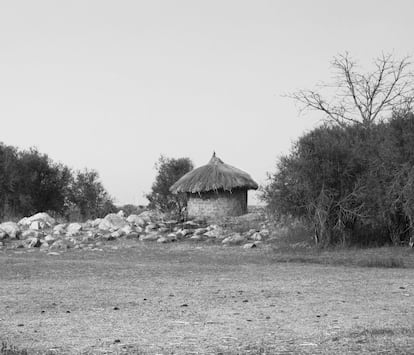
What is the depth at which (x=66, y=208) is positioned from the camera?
40594mm

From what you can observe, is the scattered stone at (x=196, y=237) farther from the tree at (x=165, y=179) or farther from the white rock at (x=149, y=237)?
the tree at (x=165, y=179)

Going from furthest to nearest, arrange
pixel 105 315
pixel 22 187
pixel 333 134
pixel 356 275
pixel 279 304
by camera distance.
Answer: pixel 22 187
pixel 333 134
pixel 356 275
pixel 279 304
pixel 105 315

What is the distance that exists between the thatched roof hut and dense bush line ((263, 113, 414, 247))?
9.75 meters

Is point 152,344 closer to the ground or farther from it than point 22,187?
closer to the ground

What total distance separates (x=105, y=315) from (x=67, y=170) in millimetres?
32286

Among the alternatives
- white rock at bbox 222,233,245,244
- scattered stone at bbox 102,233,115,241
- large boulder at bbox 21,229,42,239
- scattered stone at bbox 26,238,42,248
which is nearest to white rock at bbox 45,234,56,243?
scattered stone at bbox 26,238,42,248

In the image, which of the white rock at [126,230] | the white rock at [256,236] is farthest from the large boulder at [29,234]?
the white rock at [256,236]

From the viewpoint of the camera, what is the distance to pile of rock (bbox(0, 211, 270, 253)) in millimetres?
22734

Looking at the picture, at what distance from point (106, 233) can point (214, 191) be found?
7086 millimetres

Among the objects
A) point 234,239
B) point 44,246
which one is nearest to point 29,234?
point 44,246

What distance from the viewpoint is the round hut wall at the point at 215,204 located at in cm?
3102

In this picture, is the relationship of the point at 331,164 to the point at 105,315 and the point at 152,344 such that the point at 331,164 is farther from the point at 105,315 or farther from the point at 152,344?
the point at 152,344

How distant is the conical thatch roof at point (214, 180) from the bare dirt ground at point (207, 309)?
14.9 m

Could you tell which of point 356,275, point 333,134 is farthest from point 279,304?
point 333,134
